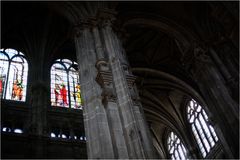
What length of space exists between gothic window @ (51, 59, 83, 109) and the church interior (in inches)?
2.1

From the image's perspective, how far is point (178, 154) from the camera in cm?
2367

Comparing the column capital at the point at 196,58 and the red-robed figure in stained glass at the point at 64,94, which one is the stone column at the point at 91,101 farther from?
the red-robed figure in stained glass at the point at 64,94

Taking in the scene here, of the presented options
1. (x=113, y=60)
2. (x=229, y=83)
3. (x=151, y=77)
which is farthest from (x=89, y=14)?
(x=151, y=77)

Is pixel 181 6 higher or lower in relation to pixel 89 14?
higher

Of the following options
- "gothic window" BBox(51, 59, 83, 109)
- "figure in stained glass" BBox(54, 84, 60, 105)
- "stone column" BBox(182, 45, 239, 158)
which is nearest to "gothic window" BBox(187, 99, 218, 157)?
"stone column" BBox(182, 45, 239, 158)

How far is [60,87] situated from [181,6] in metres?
7.19

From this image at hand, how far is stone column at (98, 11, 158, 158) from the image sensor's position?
8508 mm

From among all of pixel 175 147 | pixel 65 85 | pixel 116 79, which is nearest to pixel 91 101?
pixel 116 79

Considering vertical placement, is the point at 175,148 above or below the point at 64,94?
below

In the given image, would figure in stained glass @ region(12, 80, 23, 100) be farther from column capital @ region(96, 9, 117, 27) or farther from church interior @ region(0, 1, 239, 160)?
column capital @ region(96, 9, 117, 27)

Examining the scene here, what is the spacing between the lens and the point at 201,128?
21.6 m

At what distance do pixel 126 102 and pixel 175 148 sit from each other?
15624mm

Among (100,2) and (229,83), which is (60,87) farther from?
(229,83)

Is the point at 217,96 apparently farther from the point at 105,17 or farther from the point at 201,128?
the point at 201,128
